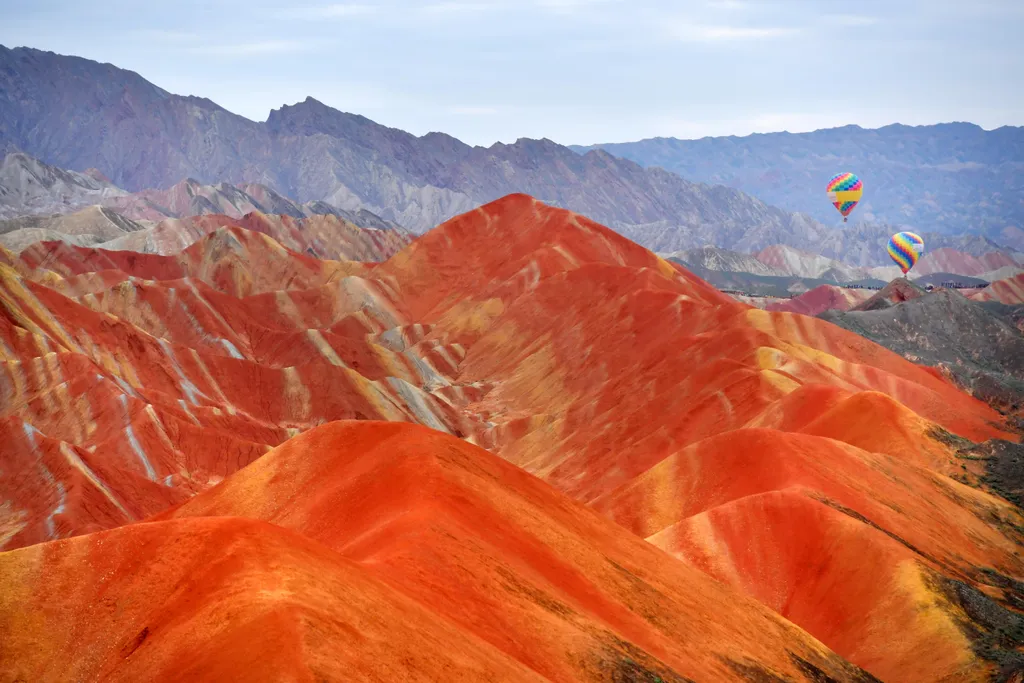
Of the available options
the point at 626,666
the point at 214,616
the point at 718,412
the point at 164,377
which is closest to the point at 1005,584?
the point at 718,412

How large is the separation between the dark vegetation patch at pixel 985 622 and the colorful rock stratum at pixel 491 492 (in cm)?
19

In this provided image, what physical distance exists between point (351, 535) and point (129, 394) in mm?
53686

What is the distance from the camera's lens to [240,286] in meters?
166

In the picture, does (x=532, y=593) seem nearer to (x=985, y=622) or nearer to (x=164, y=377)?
(x=985, y=622)

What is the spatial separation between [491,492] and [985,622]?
23.1 metres

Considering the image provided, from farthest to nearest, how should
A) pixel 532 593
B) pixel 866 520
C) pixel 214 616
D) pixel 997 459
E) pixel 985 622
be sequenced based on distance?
pixel 997 459 → pixel 866 520 → pixel 985 622 → pixel 532 593 → pixel 214 616

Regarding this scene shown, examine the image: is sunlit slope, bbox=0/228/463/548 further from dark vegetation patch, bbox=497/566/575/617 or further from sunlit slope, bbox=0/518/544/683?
sunlit slope, bbox=0/518/544/683

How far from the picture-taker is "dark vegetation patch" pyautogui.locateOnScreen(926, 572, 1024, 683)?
45531mm

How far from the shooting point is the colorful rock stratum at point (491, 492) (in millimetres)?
27672

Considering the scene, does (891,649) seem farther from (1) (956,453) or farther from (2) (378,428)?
(1) (956,453)

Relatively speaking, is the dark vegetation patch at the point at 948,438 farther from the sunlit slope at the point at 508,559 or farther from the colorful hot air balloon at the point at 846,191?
the colorful hot air balloon at the point at 846,191

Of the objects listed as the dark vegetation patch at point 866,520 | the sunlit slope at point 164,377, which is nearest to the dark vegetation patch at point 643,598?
the dark vegetation patch at point 866,520

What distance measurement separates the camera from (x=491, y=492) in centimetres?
4200

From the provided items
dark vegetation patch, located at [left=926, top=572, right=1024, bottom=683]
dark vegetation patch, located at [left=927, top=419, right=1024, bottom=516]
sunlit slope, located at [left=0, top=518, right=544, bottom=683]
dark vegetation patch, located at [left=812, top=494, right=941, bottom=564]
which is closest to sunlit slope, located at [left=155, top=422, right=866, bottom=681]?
sunlit slope, located at [left=0, top=518, right=544, bottom=683]
